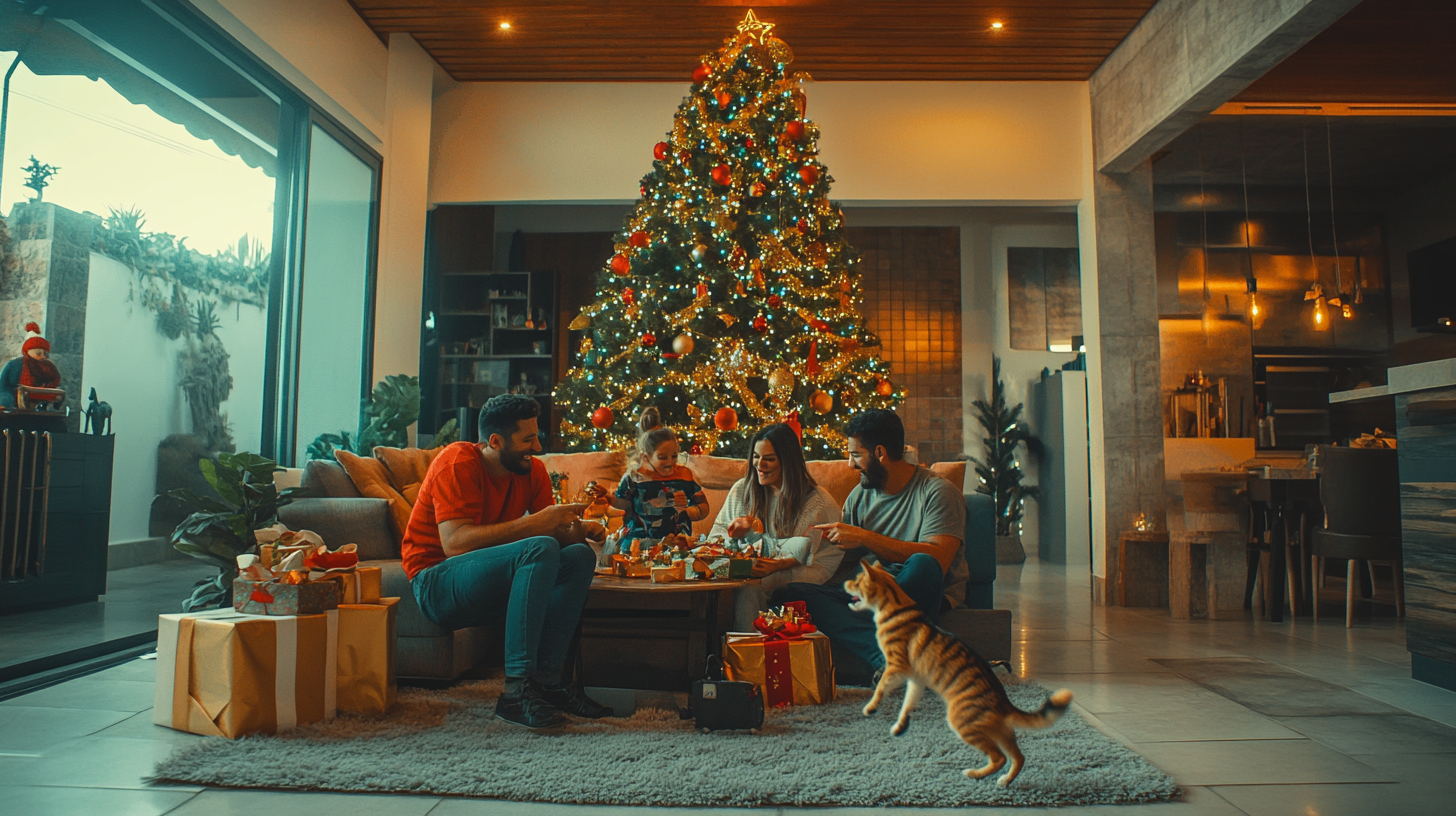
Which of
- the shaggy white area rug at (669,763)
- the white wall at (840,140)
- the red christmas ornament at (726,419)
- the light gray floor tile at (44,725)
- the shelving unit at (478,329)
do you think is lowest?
the light gray floor tile at (44,725)

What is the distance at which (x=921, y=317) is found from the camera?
29.6 ft

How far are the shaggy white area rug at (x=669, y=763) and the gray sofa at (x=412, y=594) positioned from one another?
0.38m

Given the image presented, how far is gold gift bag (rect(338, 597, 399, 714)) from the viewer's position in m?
2.70

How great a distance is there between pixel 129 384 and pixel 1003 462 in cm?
690

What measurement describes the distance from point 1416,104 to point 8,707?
28.4 feet

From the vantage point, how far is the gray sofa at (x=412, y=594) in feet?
10.2

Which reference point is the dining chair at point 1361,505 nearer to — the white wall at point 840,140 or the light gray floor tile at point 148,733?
the white wall at point 840,140

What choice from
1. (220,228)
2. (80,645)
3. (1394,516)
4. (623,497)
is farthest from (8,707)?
(1394,516)

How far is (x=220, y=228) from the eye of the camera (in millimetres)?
4602

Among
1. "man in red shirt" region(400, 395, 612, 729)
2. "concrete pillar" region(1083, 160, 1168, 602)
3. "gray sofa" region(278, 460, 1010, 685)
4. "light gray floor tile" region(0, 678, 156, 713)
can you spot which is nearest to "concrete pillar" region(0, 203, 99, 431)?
"gray sofa" region(278, 460, 1010, 685)

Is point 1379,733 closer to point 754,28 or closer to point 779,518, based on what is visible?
point 779,518

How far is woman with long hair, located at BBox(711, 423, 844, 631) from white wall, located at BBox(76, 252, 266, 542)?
2.69 m

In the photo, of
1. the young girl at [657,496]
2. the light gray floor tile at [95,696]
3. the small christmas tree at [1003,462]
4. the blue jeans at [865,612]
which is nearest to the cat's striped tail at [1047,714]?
the blue jeans at [865,612]

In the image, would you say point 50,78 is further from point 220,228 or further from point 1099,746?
point 1099,746
